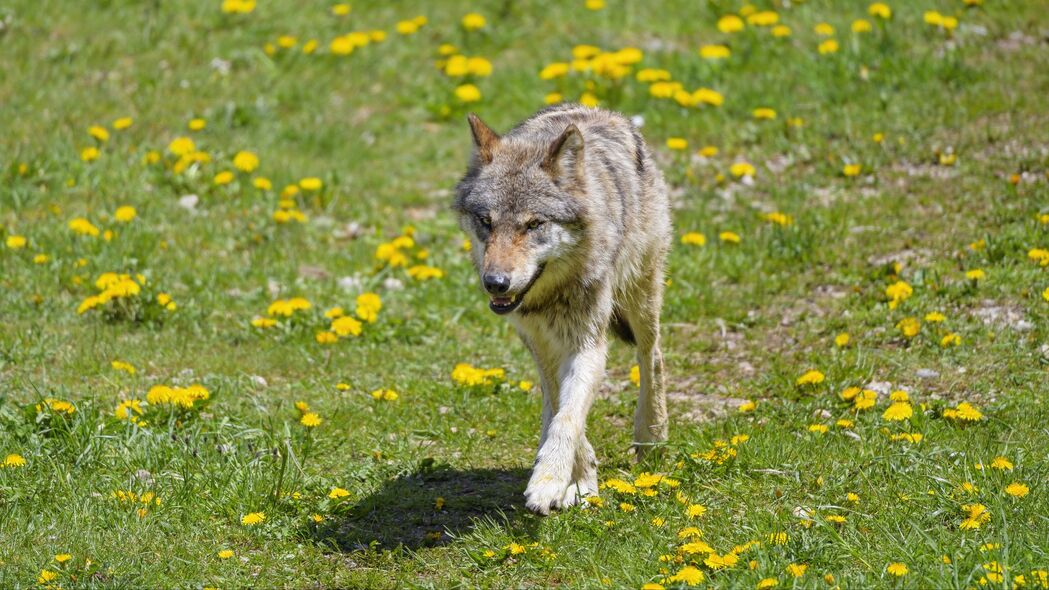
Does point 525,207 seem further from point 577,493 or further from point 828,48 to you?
point 828,48

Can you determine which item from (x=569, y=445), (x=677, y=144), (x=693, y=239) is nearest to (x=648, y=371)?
(x=569, y=445)

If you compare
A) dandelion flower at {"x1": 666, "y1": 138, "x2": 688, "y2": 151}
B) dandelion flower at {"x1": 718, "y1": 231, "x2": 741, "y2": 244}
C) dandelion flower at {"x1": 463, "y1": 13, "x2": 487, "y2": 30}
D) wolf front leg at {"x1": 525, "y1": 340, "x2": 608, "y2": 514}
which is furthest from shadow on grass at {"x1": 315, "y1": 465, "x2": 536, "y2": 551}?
dandelion flower at {"x1": 463, "y1": 13, "x2": 487, "y2": 30}

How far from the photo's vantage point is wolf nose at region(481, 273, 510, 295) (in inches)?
209

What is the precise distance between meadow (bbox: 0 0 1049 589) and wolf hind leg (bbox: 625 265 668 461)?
185mm

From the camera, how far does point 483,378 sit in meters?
7.11

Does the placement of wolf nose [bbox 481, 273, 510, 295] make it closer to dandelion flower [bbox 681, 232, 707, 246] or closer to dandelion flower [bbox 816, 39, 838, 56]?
dandelion flower [bbox 681, 232, 707, 246]

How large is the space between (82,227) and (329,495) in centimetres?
391

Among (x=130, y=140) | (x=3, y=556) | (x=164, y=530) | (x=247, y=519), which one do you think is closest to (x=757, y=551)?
(x=247, y=519)

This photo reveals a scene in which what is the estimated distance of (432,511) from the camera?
590cm

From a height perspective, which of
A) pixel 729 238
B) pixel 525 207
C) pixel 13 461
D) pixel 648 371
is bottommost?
pixel 729 238

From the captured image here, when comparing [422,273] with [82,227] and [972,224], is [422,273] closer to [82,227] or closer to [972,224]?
[82,227]

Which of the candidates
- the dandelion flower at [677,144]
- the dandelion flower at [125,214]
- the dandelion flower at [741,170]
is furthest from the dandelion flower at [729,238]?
the dandelion flower at [125,214]

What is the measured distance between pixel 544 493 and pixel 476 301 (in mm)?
3517

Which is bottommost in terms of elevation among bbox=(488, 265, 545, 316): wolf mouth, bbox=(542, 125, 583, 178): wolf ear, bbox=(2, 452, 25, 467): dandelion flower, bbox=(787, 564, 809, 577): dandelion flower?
bbox=(2, 452, 25, 467): dandelion flower
